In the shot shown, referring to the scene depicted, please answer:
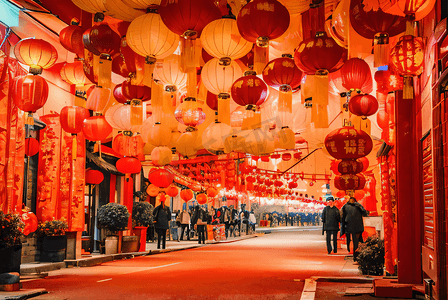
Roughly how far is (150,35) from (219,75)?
5.07 feet

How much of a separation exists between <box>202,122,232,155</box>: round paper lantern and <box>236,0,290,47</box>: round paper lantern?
352cm

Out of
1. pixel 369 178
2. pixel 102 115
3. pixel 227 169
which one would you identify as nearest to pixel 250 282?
pixel 102 115

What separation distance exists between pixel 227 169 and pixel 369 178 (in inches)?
342

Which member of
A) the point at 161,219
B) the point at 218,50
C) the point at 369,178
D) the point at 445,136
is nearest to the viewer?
the point at 445,136

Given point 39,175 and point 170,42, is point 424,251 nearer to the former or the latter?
point 170,42

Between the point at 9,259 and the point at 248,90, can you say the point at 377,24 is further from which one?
the point at 9,259

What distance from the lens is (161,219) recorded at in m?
20.4

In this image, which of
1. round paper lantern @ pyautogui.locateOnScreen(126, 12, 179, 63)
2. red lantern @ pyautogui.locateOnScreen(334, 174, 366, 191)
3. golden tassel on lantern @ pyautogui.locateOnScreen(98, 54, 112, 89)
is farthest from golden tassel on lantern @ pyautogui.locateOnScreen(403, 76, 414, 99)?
golden tassel on lantern @ pyautogui.locateOnScreen(98, 54, 112, 89)

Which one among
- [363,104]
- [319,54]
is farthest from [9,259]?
[363,104]

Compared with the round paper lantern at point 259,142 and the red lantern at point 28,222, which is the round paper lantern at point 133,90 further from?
the red lantern at point 28,222

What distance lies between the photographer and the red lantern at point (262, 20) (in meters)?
5.48

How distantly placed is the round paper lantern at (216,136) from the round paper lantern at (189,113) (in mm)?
685

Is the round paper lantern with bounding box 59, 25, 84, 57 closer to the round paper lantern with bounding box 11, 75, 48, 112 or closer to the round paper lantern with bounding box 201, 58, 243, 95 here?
the round paper lantern with bounding box 11, 75, 48, 112

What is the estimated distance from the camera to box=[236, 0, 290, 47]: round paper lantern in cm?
548
